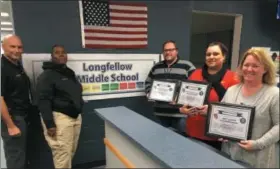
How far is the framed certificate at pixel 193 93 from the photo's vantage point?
846 millimetres

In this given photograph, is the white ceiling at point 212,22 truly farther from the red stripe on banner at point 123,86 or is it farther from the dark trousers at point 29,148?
the dark trousers at point 29,148

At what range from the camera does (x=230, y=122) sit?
0.53m

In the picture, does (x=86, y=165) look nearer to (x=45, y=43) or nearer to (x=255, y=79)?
(x=45, y=43)

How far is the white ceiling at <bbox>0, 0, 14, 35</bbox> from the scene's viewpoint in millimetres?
955

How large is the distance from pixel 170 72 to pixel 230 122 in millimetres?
979

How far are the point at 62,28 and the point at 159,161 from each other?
3.30ft

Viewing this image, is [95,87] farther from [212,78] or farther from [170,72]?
[212,78]

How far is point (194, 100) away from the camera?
2.87 feet

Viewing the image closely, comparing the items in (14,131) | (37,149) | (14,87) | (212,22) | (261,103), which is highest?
(212,22)

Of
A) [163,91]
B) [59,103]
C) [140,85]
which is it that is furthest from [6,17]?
[140,85]

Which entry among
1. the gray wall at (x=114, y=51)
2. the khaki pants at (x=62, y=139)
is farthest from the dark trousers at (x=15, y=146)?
the gray wall at (x=114, y=51)

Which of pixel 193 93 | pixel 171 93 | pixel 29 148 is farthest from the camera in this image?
pixel 29 148

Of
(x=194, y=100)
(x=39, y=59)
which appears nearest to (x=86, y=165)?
(x=39, y=59)

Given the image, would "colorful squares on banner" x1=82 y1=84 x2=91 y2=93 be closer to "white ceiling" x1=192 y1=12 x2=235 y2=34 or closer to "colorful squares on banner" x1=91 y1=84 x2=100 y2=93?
"colorful squares on banner" x1=91 y1=84 x2=100 y2=93
